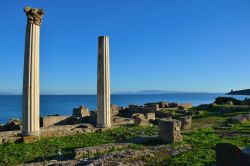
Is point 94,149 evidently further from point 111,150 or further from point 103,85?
point 103,85

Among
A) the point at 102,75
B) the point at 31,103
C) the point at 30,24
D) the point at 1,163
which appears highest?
the point at 30,24

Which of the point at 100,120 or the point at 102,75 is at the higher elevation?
the point at 102,75

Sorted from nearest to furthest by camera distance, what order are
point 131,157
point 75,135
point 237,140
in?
1. point 131,157
2. point 237,140
3. point 75,135

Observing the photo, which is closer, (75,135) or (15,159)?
(15,159)

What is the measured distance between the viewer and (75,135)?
1617 centimetres

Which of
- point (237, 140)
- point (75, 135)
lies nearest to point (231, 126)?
point (237, 140)

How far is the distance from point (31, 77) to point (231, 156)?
386 inches

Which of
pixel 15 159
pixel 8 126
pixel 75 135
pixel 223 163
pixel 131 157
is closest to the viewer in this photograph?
pixel 223 163

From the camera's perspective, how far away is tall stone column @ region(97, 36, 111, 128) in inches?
712

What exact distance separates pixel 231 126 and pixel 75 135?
883 cm

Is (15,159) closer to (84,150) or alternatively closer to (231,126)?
(84,150)

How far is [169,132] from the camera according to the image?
1269 cm

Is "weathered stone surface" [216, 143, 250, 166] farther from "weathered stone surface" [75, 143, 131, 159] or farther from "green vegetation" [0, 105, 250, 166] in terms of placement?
"weathered stone surface" [75, 143, 131, 159]

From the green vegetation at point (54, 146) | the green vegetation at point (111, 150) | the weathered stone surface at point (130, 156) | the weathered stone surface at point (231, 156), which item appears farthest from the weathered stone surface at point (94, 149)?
the weathered stone surface at point (231, 156)
